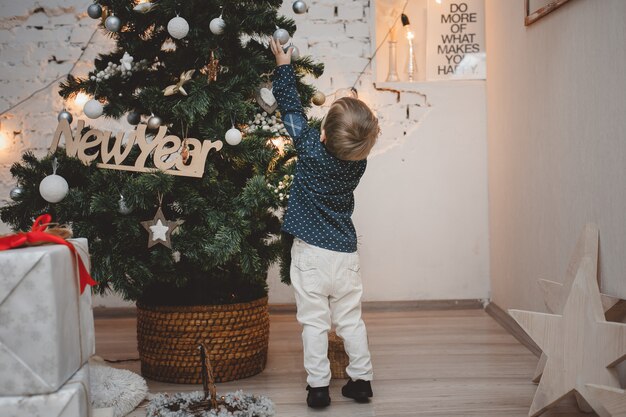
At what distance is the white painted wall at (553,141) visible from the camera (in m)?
1.98

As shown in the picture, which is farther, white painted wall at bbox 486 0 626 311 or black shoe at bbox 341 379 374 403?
black shoe at bbox 341 379 374 403

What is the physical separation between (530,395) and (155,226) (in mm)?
1345

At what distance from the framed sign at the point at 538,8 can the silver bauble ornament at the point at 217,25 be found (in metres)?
1.22

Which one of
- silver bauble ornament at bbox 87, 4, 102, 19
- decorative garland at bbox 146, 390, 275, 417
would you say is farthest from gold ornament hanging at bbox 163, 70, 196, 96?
decorative garland at bbox 146, 390, 275, 417

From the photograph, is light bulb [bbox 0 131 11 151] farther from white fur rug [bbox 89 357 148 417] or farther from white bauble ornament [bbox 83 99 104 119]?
white fur rug [bbox 89 357 148 417]

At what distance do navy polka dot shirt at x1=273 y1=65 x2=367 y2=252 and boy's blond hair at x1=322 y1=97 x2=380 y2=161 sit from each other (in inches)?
2.1

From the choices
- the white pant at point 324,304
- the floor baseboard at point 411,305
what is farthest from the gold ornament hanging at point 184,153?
the floor baseboard at point 411,305

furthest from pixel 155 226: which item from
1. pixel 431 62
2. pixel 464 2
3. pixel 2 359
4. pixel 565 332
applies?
pixel 464 2

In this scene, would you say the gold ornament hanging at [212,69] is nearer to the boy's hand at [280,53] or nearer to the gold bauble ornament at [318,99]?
the boy's hand at [280,53]

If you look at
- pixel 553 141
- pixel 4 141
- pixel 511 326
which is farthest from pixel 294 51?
pixel 4 141

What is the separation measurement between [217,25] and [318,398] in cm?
125

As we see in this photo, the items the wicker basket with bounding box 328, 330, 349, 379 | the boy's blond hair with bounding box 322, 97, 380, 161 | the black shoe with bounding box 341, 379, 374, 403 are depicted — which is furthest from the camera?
the wicker basket with bounding box 328, 330, 349, 379

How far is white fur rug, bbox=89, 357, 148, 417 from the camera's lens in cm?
201

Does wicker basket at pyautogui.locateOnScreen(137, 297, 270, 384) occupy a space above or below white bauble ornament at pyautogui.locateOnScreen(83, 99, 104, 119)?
below
